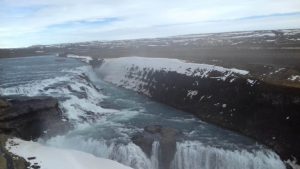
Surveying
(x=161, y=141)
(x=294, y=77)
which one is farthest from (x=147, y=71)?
(x=161, y=141)

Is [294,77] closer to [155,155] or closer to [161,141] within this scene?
[161,141]

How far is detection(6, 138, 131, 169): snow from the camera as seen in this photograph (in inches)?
987

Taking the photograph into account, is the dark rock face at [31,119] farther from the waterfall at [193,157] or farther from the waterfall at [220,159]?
the waterfall at [220,159]

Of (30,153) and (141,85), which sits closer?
(30,153)

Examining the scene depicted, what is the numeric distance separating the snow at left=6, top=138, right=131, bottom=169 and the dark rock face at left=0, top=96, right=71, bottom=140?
8.41 ft

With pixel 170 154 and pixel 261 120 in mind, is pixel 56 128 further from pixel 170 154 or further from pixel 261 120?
pixel 261 120

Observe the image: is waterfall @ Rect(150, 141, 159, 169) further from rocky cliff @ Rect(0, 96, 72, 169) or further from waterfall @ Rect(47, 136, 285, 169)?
rocky cliff @ Rect(0, 96, 72, 169)

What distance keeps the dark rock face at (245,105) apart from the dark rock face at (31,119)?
14312 millimetres

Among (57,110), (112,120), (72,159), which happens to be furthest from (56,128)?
(72,159)

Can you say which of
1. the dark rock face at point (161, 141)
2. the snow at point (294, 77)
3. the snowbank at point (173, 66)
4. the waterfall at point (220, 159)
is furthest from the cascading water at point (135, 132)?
the snow at point (294, 77)

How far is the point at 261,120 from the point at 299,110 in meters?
3.57

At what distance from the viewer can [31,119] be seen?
34469 mm

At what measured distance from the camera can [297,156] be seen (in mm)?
28797

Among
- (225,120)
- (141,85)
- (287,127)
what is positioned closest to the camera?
(287,127)
